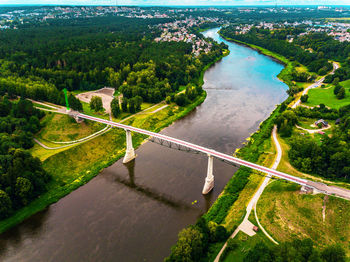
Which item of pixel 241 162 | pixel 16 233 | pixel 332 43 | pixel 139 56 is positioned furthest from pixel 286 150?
pixel 332 43

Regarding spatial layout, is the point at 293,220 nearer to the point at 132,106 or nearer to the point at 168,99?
the point at 132,106

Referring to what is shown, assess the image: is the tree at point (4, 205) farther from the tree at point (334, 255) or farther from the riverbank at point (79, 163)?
the tree at point (334, 255)

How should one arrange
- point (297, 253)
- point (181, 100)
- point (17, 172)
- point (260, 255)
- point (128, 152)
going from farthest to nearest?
point (181, 100)
point (128, 152)
point (17, 172)
point (260, 255)
point (297, 253)

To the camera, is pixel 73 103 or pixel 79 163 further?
pixel 73 103

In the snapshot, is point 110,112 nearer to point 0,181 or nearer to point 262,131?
point 0,181

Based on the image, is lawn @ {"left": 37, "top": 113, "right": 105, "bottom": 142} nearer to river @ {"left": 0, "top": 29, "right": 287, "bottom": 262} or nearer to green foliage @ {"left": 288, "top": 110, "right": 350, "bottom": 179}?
river @ {"left": 0, "top": 29, "right": 287, "bottom": 262}

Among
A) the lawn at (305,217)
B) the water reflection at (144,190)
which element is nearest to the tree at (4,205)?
the water reflection at (144,190)

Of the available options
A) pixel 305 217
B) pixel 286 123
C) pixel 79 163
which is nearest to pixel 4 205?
pixel 79 163
